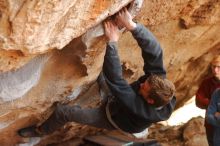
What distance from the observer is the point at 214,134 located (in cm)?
378

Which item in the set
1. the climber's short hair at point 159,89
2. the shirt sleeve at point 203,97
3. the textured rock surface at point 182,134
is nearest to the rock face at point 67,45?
the climber's short hair at point 159,89

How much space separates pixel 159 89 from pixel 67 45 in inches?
34.7

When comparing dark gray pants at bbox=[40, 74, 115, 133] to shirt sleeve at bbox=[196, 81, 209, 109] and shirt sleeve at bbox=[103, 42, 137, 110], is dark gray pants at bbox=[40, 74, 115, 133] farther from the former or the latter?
shirt sleeve at bbox=[196, 81, 209, 109]

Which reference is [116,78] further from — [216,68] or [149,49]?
[216,68]

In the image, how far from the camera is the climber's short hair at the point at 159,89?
9.72 ft

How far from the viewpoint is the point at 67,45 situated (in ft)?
11.1

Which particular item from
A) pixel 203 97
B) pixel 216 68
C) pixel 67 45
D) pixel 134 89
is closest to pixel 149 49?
pixel 134 89

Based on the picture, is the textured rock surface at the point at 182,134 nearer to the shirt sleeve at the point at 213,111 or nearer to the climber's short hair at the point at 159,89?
the shirt sleeve at the point at 213,111

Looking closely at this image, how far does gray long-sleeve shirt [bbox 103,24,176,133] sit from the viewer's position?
2.96 m

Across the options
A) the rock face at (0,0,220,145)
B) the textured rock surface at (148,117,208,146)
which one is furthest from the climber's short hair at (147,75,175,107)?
the textured rock surface at (148,117,208,146)

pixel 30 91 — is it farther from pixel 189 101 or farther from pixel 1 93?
pixel 189 101

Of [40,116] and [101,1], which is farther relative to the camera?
[40,116]

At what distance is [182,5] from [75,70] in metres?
1.14

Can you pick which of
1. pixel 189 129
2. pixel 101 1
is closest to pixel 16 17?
pixel 101 1
